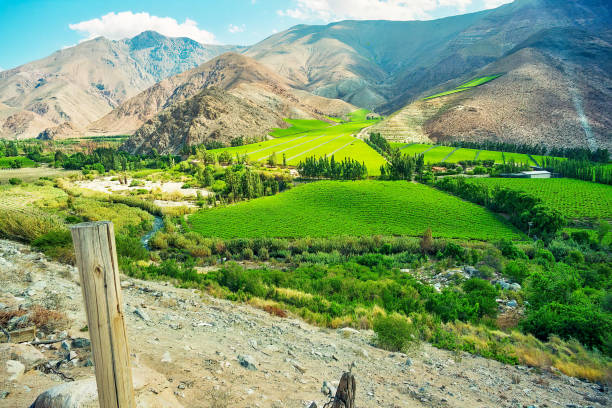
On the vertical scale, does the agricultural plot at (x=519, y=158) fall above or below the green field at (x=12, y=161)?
below

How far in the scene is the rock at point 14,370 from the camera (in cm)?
534

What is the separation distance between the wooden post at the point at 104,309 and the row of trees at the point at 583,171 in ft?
261

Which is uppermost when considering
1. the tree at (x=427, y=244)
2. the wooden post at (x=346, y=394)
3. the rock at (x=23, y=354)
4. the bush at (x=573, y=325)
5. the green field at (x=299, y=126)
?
the green field at (x=299, y=126)

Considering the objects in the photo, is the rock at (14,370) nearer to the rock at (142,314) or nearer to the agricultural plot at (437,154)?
Answer: the rock at (142,314)

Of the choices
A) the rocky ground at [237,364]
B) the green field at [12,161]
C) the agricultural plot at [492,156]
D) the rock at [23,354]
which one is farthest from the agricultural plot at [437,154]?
the green field at [12,161]

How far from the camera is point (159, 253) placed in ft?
102

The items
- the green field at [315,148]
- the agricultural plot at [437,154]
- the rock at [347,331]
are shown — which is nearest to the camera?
the rock at [347,331]

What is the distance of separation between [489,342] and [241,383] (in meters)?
10.4

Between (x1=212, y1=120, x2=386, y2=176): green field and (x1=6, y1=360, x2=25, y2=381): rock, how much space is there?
67.0 m

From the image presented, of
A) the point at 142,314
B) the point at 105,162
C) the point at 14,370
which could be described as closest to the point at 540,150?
the point at 142,314

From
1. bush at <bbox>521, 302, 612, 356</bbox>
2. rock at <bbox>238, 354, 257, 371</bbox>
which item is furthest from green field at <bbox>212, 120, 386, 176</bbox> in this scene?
rock at <bbox>238, 354, 257, 371</bbox>

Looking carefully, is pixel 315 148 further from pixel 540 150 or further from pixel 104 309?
pixel 104 309

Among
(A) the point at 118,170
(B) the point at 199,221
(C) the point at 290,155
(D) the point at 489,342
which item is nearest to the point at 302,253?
(B) the point at 199,221

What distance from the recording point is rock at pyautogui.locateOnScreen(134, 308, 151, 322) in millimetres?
9805
